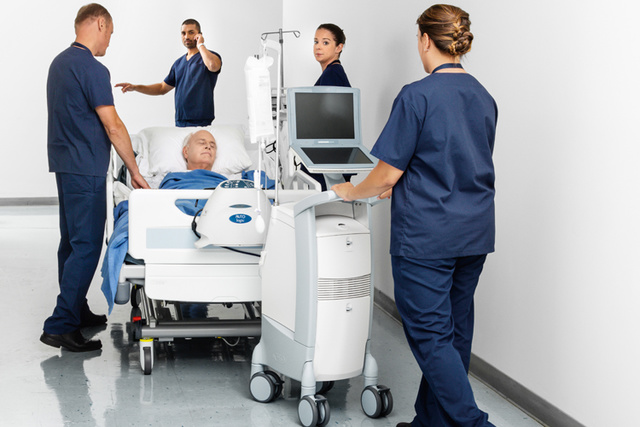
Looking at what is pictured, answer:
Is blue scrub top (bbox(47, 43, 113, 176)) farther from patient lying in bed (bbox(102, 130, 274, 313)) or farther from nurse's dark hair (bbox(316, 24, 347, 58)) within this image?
nurse's dark hair (bbox(316, 24, 347, 58))

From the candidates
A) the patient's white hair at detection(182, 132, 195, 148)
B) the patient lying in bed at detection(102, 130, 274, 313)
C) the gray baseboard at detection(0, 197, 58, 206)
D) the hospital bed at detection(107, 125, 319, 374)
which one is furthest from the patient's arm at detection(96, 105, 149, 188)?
the gray baseboard at detection(0, 197, 58, 206)

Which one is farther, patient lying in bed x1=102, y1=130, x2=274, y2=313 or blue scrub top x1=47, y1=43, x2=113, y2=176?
blue scrub top x1=47, y1=43, x2=113, y2=176

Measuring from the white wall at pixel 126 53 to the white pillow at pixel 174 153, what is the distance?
4.09m

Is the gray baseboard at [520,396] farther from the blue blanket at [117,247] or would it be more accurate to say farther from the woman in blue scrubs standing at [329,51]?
the woman in blue scrubs standing at [329,51]

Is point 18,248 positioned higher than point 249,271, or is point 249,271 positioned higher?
point 249,271

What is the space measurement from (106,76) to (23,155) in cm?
545

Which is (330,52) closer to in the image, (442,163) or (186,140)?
(186,140)

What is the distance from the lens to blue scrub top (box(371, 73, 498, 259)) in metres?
2.02

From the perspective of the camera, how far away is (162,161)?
12.6 ft

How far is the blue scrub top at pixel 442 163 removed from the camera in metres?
2.02

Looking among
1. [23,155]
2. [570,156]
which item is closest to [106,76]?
[570,156]

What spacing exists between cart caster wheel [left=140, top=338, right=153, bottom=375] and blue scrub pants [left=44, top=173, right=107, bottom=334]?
48 centimetres

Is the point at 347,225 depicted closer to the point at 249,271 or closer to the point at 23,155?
the point at 249,271

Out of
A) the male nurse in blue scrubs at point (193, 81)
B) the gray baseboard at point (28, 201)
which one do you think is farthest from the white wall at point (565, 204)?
the gray baseboard at point (28, 201)
